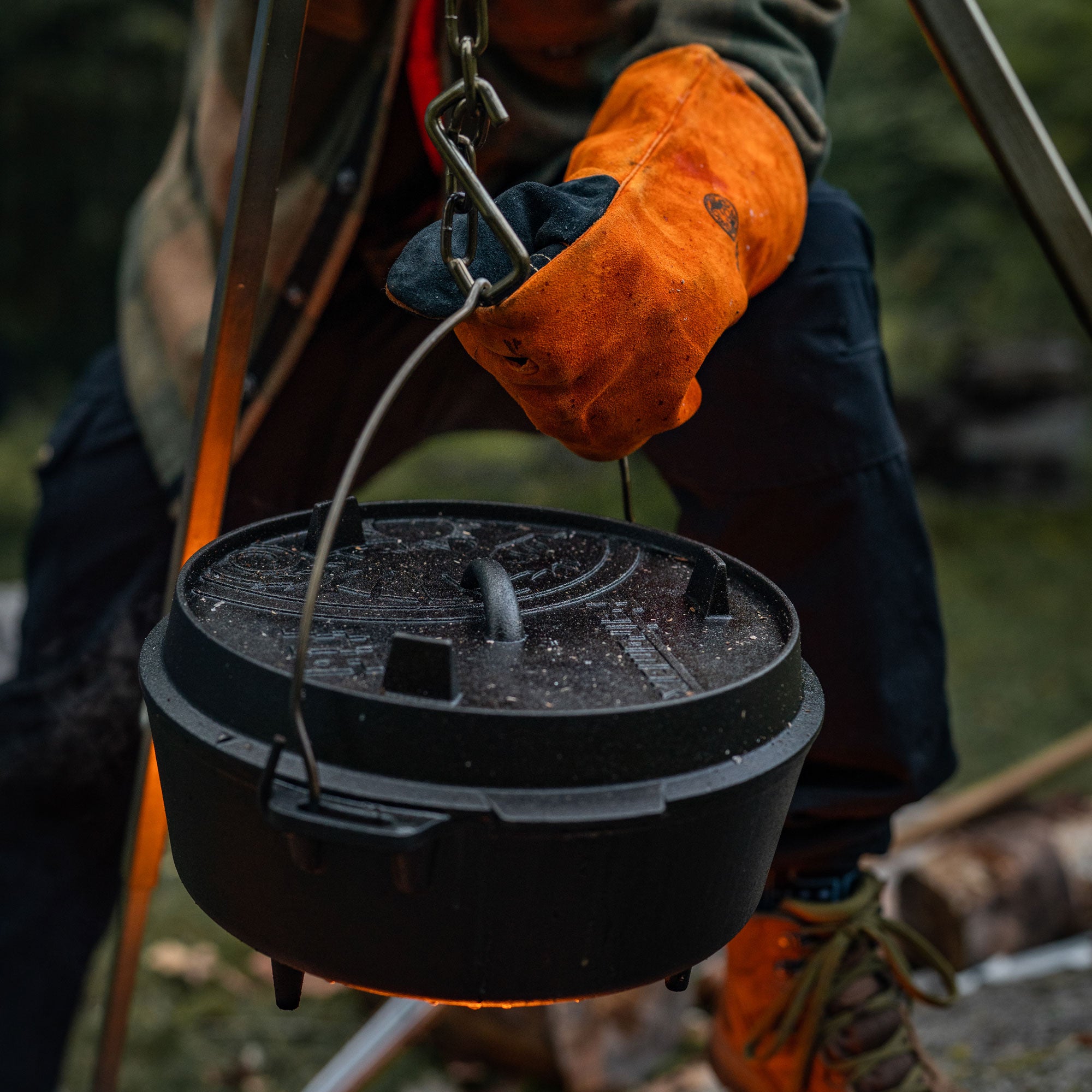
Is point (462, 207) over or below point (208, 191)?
over

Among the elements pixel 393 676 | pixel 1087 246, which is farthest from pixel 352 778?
pixel 1087 246

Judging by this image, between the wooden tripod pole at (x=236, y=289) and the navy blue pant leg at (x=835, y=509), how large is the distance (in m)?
0.58

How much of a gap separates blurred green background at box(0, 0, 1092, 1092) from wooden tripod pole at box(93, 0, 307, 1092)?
3.40 m

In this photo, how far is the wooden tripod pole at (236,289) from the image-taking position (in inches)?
47.4

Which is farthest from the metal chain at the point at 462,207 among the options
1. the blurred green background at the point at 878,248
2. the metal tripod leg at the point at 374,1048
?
the blurred green background at the point at 878,248

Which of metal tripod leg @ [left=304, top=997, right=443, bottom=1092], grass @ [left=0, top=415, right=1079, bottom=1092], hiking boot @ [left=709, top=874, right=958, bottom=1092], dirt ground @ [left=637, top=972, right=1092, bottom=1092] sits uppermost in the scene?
hiking boot @ [left=709, top=874, right=958, bottom=1092]

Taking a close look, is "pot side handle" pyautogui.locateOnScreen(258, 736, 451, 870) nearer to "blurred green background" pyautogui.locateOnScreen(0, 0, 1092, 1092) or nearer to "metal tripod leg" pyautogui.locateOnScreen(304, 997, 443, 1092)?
"metal tripod leg" pyautogui.locateOnScreen(304, 997, 443, 1092)

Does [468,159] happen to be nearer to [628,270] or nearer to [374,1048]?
[628,270]

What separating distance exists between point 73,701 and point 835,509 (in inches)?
50.2

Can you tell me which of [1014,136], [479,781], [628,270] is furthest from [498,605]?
[1014,136]

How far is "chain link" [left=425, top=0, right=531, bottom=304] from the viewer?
2.90ft

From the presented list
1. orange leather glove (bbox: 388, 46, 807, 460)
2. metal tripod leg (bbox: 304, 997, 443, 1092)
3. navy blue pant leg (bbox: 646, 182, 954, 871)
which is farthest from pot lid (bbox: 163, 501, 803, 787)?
metal tripod leg (bbox: 304, 997, 443, 1092)

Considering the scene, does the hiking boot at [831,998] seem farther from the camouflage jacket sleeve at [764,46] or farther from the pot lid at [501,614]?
the camouflage jacket sleeve at [764,46]

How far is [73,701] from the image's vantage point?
1.89 meters
